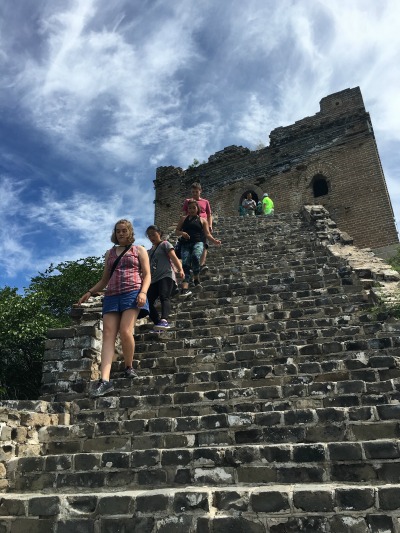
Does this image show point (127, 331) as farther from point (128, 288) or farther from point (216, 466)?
point (216, 466)

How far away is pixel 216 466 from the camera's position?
3320 millimetres

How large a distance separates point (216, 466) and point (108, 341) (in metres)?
1.85

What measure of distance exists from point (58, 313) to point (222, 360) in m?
12.5

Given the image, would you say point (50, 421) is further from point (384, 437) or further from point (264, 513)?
point (384, 437)

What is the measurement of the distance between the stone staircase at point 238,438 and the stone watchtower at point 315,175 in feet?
43.5

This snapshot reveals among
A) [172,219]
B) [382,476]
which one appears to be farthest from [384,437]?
[172,219]

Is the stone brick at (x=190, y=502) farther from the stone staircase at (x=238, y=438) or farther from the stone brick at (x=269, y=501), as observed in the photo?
the stone brick at (x=269, y=501)

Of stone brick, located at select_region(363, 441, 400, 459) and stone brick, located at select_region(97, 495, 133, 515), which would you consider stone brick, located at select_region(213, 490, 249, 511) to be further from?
stone brick, located at select_region(363, 441, 400, 459)

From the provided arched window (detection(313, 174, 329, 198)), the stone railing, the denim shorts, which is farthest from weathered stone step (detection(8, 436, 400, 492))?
arched window (detection(313, 174, 329, 198))

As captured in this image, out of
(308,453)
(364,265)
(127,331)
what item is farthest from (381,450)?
(364,265)

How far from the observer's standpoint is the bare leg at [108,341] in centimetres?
452

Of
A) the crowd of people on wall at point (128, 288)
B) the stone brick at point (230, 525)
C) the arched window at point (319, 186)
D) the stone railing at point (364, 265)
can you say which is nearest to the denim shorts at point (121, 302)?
the crowd of people on wall at point (128, 288)

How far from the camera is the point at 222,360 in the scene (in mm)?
5309

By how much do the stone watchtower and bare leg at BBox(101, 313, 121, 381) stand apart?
47.7ft
